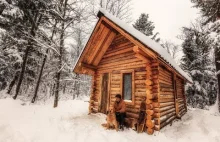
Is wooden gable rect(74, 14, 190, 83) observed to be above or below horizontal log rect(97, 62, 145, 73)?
above

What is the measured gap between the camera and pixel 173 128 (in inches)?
333

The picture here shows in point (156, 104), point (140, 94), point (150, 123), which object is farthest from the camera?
point (140, 94)

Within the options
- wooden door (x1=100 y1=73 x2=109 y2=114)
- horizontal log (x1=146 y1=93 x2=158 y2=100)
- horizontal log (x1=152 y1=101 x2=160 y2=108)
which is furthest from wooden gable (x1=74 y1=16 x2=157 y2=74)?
horizontal log (x1=152 y1=101 x2=160 y2=108)

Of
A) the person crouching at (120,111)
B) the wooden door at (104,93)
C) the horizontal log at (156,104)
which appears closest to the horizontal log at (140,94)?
the horizontal log at (156,104)

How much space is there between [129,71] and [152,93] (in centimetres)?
191

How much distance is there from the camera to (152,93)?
795 cm

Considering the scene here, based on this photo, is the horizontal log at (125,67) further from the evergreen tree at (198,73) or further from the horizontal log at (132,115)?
the evergreen tree at (198,73)

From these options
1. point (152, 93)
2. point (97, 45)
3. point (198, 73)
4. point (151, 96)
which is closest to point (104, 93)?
point (97, 45)

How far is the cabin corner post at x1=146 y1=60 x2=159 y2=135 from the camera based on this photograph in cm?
751

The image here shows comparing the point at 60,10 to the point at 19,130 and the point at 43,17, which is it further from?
the point at 19,130

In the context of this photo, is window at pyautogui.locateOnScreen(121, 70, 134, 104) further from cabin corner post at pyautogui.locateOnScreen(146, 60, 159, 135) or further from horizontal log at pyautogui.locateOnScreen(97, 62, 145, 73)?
cabin corner post at pyautogui.locateOnScreen(146, 60, 159, 135)

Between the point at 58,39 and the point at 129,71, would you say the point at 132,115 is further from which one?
the point at 58,39

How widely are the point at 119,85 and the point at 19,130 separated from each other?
535 cm

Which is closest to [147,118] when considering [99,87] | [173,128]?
[173,128]
